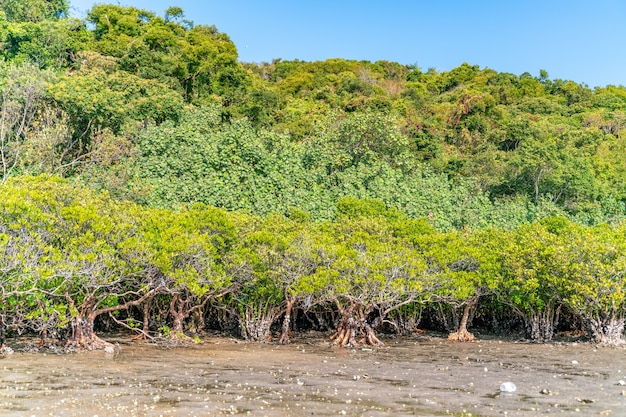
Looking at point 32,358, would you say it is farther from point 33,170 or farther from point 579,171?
point 579,171

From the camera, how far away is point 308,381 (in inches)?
698

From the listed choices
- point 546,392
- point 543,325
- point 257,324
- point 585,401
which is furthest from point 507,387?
point 543,325

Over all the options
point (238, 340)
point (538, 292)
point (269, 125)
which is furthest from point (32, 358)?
point (269, 125)

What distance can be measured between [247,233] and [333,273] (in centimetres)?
467

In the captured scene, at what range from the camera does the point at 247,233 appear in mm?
26297

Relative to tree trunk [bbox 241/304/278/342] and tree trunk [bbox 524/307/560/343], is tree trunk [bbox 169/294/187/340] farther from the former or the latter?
tree trunk [bbox 524/307/560/343]

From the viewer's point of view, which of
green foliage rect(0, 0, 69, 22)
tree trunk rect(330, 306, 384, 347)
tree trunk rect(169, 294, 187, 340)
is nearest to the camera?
tree trunk rect(169, 294, 187, 340)

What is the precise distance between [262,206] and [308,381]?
18.2 m

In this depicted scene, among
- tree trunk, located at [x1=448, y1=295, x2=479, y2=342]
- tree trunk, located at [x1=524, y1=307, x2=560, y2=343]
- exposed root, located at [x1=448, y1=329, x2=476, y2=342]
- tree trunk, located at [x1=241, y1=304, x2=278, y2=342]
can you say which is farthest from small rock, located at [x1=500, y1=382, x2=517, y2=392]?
tree trunk, located at [x1=524, y1=307, x2=560, y2=343]

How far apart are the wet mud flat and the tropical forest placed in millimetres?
2091

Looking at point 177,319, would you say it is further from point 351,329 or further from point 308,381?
point 308,381

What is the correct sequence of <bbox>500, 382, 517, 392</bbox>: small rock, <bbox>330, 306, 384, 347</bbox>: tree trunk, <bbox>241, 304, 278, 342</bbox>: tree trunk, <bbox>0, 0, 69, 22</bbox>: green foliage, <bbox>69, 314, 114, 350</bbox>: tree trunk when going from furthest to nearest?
<bbox>0, 0, 69, 22</bbox>: green foliage < <bbox>241, 304, 278, 342</bbox>: tree trunk < <bbox>330, 306, 384, 347</bbox>: tree trunk < <bbox>69, 314, 114, 350</bbox>: tree trunk < <bbox>500, 382, 517, 392</bbox>: small rock

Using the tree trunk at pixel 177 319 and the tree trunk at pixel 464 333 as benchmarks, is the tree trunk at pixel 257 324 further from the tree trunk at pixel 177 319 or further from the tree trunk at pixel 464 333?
the tree trunk at pixel 464 333

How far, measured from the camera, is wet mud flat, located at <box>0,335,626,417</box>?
46.6 feet
